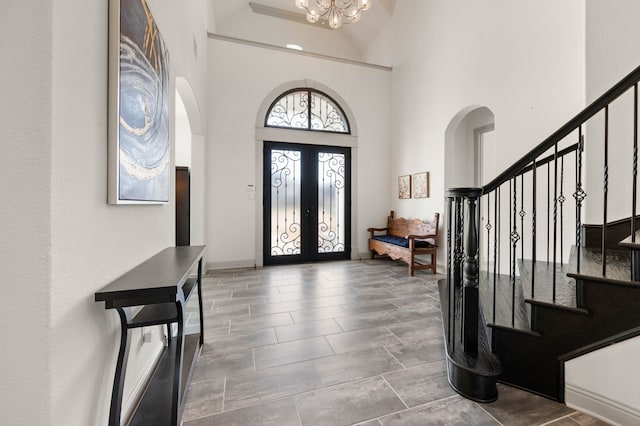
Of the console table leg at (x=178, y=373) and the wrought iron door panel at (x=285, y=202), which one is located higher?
the wrought iron door panel at (x=285, y=202)

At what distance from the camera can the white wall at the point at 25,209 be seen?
0.88m

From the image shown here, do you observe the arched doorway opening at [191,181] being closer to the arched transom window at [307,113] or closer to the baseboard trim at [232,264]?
the baseboard trim at [232,264]

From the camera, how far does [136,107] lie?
1530mm

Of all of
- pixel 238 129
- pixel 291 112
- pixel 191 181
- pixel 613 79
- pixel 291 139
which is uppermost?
pixel 291 112

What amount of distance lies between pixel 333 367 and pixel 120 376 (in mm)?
1319

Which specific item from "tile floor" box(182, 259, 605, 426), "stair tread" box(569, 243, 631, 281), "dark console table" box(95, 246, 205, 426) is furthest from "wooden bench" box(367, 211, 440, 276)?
"dark console table" box(95, 246, 205, 426)

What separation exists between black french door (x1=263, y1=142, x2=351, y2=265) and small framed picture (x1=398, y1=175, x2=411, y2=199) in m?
1.08

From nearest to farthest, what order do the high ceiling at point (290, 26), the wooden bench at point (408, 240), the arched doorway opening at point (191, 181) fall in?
the arched doorway opening at point (191, 181)
the wooden bench at point (408, 240)
the high ceiling at point (290, 26)

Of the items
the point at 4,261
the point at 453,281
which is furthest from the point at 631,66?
the point at 4,261

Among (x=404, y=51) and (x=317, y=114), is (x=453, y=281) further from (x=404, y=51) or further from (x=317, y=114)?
(x=404, y=51)

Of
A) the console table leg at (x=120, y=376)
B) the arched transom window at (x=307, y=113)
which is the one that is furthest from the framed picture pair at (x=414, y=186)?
the console table leg at (x=120, y=376)

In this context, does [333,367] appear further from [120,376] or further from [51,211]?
[51,211]

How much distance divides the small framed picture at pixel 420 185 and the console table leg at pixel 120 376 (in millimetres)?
4886

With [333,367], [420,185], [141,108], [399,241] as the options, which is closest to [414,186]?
[420,185]
